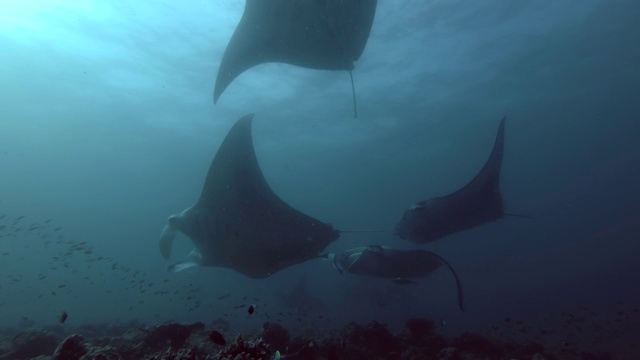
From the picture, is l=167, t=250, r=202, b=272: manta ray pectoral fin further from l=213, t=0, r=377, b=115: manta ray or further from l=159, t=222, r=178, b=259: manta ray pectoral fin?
l=213, t=0, r=377, b=115: manta ray

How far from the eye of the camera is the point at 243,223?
6984 mm

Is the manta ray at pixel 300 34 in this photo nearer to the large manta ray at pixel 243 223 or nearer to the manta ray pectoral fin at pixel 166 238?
the large manta ray at pixel 243 223

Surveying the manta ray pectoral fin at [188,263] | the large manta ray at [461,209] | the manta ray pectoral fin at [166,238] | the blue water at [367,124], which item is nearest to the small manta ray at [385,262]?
the large manta ray at [461,209]

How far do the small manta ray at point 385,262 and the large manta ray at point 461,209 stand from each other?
935 mm

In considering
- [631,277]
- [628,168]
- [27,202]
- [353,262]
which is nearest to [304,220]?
[353,262]

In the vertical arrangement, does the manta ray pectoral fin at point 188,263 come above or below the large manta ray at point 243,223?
below

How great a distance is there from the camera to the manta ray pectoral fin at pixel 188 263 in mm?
7261

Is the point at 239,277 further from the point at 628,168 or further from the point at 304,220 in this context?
the point at 628,168

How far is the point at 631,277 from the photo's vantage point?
152 feet

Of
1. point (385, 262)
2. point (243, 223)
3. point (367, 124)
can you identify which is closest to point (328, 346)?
point (385, 262)

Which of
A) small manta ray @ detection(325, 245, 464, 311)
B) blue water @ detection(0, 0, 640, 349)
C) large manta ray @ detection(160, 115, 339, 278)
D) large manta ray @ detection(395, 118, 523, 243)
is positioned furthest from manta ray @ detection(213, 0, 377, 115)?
blue water @ detection(0, 0, 640, 349)

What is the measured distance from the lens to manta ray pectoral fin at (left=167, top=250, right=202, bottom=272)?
7261mm

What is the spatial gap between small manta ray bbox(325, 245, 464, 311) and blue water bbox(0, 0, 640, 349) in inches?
313

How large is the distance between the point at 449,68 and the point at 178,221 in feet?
65.1
